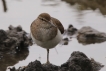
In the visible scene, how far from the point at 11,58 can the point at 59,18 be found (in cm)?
349

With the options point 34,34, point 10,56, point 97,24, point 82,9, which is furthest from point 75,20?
point 34,34

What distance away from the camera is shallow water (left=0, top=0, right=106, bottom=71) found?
26.9 ft

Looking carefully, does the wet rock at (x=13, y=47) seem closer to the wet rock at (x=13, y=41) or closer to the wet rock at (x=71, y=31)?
the wet rock at (x=13, y=41)

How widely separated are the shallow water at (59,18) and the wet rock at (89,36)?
24 centimetres

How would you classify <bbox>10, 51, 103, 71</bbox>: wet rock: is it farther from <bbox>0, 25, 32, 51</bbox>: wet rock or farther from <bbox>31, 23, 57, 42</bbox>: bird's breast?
<bbox>0, 25, 32, 51</bbox>: wet rock

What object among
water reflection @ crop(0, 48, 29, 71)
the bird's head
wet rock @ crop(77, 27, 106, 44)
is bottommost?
water reflection @ crop(0, 48, 29, 71)

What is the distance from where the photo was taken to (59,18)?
11500 mm

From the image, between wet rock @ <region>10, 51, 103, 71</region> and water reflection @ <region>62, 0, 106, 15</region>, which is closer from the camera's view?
wet rock @ <region>10, 51, 103, 71</region>

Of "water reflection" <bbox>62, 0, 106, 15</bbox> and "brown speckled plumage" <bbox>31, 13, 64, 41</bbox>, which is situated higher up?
"brown speckled plumage" <bbox>31, 13, 64, 41</bbox>

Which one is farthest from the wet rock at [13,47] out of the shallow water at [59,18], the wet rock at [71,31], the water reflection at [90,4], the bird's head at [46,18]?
the water reflection at [90,4]

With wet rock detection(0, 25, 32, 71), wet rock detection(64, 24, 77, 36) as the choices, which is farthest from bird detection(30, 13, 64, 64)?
wet rock detection(64, 24, 77, 36)

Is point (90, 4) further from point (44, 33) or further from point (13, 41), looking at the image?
point (44, 33)

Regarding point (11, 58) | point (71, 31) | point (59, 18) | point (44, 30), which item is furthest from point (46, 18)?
point (59, 18)

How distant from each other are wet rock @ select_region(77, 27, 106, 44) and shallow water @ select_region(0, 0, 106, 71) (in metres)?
0.24
